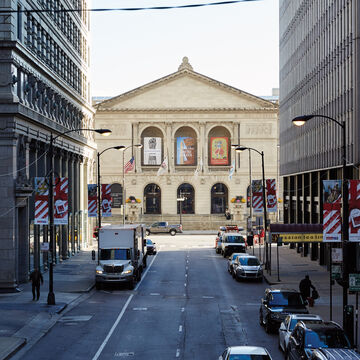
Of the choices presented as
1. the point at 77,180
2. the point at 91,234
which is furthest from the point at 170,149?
the point at 77,180

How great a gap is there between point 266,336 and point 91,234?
157 feet

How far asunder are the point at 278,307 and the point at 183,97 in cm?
8204

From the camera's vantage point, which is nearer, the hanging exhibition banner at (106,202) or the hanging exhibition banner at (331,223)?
the hanging exhibition banner at (331,223)

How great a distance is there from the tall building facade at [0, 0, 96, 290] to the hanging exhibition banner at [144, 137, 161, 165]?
40.2 meters

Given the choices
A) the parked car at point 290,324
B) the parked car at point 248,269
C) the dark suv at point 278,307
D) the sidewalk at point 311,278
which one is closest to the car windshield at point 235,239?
the sidewalk at point 311,278

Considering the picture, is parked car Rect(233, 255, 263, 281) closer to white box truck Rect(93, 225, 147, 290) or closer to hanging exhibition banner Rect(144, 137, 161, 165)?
white box truck Rect(93, 225, 147, 290)

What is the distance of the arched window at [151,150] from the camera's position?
103 metres

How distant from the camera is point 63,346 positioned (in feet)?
75.4

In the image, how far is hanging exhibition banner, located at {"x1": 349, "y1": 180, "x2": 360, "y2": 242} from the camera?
73.9 feet

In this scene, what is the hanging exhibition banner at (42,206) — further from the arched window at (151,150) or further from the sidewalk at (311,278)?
the arched window at (151,150)

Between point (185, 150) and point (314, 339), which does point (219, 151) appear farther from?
point (314, 339)

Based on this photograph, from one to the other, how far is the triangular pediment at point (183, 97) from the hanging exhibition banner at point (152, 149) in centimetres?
527

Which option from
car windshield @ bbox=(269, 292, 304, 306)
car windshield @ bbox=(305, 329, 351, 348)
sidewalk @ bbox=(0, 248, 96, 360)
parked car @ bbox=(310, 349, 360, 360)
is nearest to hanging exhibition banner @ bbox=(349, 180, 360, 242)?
car windshield @ bbox=(269, 292, 304, 306)

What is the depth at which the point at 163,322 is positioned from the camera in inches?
1086
